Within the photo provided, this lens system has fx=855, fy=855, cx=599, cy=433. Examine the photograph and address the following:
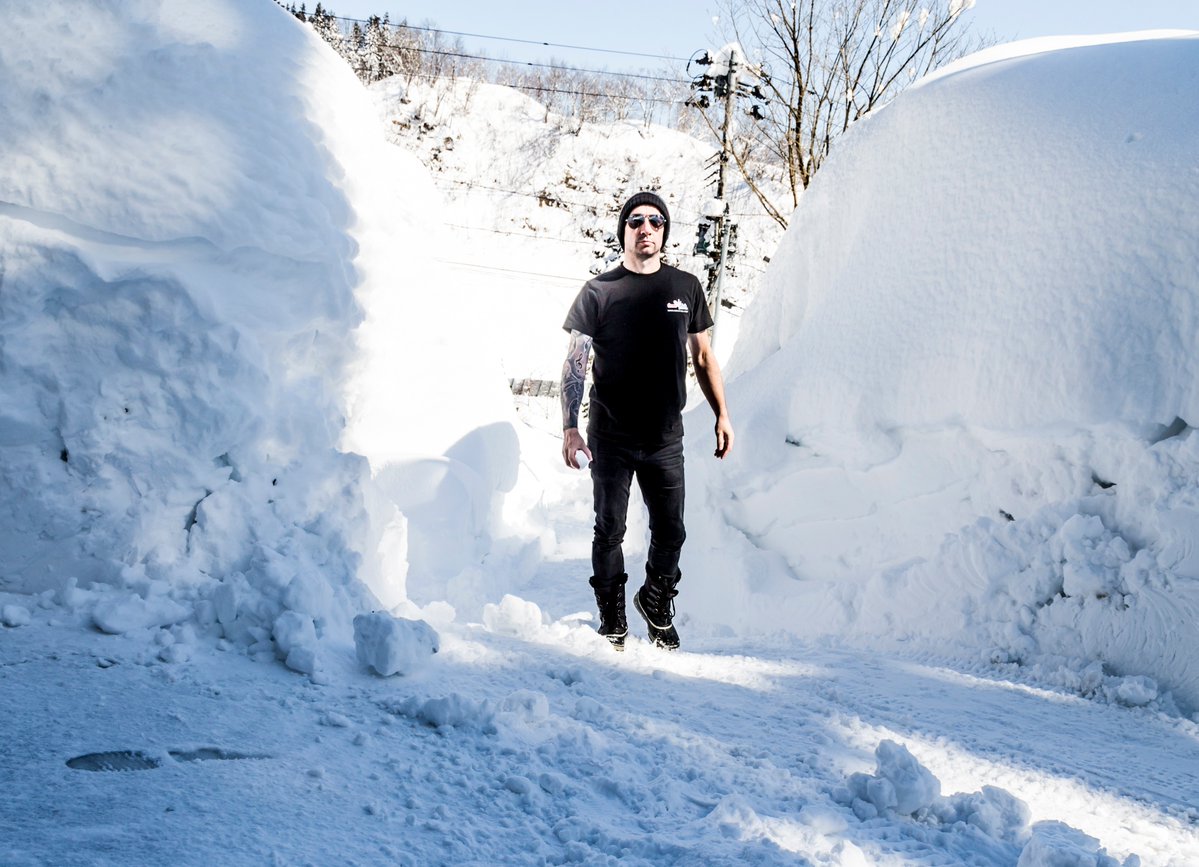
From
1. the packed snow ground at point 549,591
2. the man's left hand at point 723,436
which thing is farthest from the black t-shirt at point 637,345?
the packed snow ground at point 549,591

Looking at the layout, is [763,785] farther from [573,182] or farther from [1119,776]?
[573,182]

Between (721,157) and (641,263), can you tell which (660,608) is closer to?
(641,263)

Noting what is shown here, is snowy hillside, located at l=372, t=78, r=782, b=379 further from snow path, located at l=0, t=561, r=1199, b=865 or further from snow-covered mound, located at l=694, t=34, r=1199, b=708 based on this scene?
snow path, located at l=0, t=561, r=1199, b=865

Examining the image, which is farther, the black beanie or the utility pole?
the utility pole

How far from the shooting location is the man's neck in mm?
3176

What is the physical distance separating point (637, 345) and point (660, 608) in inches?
42.8

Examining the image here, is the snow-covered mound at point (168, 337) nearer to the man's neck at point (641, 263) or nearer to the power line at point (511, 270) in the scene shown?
the man's neck at point (641, 263)

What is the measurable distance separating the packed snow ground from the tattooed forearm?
0.85m

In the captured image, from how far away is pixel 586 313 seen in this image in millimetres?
3178

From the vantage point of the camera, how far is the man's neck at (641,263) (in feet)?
10.4

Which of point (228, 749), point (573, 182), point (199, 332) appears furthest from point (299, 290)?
point (573, 182)

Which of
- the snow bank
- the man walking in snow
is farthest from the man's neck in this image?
the snow bank

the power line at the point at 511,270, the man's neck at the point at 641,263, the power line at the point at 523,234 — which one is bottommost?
the man's neck at the point at 641,263

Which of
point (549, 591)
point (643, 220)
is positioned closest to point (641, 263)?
point (643, 220)
